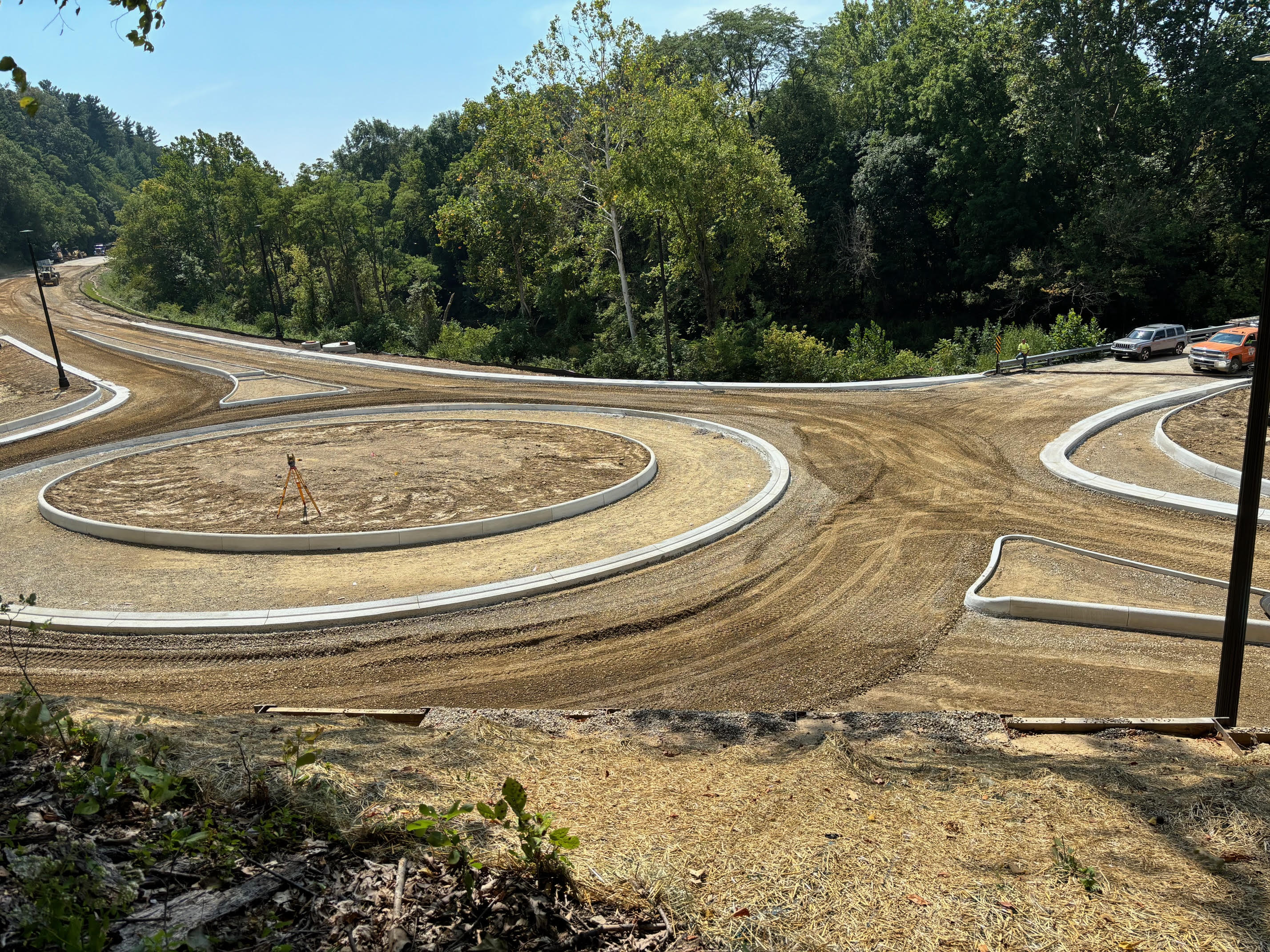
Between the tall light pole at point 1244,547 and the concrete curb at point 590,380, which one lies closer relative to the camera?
the tall light pole at point 1244,547

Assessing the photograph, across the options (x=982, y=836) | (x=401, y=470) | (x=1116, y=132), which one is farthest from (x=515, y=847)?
(x=1116, y=132)

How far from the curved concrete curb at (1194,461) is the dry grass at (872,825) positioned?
12911mm

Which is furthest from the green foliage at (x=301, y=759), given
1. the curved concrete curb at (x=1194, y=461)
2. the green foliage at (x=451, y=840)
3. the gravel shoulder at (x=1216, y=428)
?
the gravel shoulder at (x=1216, y=428)

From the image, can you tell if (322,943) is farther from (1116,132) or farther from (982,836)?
(1116,132)

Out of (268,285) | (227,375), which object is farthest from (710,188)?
(268,285)

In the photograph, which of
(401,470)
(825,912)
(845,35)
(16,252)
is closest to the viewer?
(825,912)

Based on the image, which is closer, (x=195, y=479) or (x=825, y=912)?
(x=825, y=912)

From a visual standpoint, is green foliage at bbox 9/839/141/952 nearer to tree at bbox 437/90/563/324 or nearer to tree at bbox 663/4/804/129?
tree at bbox 437/90/563/324

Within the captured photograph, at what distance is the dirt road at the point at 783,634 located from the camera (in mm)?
10516

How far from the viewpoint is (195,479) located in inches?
833

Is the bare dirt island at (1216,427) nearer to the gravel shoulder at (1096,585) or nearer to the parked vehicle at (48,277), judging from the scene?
the gravel shoulder at (1096,585)

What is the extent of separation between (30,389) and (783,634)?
121 feet

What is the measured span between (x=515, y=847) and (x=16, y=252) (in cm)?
12763

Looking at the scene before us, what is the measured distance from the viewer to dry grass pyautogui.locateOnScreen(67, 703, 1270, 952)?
412 cm
